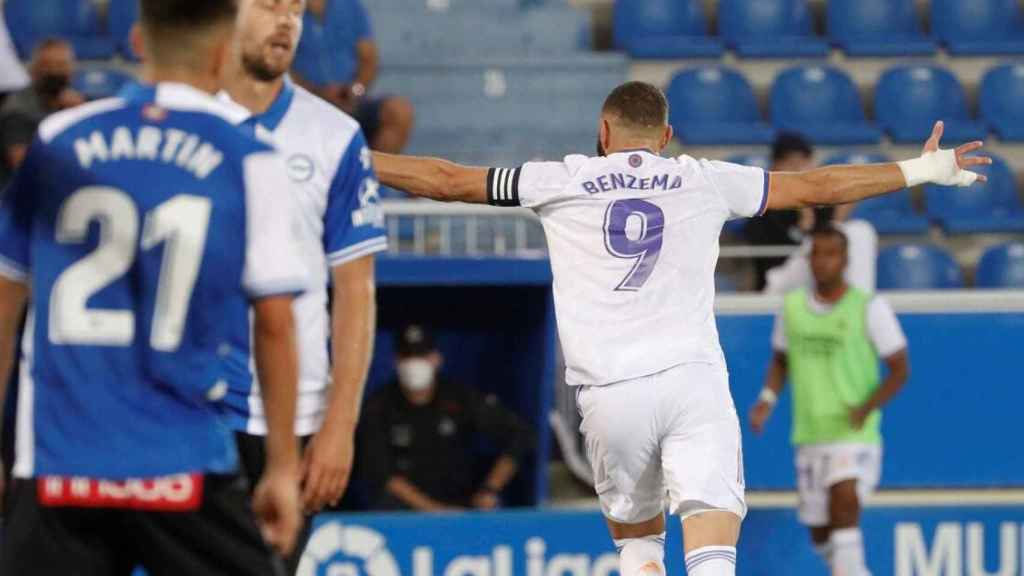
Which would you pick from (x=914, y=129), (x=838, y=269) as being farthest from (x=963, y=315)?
(x=914, y=129)

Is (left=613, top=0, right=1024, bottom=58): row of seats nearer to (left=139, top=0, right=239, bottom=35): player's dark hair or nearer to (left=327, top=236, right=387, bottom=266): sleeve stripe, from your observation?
(left=327, top=236, right=387, bottom=266): sleeve stripe

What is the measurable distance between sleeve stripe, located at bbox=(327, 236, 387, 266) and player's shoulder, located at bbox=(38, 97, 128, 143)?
4.02ft

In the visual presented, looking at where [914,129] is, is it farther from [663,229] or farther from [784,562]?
[663,229]

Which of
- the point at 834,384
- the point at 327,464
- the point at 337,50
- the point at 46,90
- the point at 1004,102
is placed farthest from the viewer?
the point at 1004,102

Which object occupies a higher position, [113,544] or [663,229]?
[663,229]

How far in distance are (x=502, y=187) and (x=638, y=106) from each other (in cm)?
51

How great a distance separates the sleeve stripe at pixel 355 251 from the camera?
4379 mm

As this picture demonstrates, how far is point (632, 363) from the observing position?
18.8ft

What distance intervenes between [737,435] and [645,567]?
0.57 meters

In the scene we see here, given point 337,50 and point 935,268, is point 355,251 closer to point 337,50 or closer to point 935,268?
point 337,50

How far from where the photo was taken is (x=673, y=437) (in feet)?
18.8

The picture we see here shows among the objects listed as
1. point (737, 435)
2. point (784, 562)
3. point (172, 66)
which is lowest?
point (784, 562)

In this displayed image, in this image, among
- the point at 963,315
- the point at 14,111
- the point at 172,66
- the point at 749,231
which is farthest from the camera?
the point at 749,231

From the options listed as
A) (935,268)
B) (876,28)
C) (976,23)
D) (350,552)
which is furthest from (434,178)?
(976,23)
